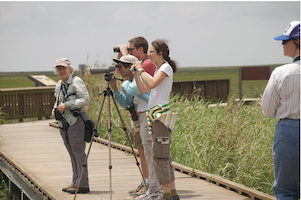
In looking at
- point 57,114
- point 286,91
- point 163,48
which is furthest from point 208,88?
point 286,91

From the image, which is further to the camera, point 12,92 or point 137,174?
point 12,92

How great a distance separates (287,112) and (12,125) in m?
11.7

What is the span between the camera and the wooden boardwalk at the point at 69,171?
516cm

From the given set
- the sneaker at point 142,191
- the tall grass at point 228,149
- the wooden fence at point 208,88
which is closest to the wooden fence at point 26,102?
the wooden fence at point 208,88

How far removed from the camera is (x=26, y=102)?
1472cm

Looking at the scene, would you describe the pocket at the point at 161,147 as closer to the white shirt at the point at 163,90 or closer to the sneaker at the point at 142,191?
the white shirt at the point at 163,90

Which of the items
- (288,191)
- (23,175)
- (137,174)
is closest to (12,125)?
(23,175)

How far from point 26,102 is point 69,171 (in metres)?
8.70

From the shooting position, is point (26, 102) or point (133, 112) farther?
point (26, 102)

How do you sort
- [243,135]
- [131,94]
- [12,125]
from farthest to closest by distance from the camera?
Result: [12,125]
[243,135]
[131,94]

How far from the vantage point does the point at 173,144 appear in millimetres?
7918

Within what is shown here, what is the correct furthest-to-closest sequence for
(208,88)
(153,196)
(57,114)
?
(208,88), (57,114), (153,196)

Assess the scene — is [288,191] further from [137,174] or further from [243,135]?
[243,135]

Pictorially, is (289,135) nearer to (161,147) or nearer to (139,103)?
(161,147)
